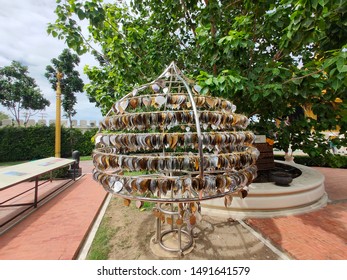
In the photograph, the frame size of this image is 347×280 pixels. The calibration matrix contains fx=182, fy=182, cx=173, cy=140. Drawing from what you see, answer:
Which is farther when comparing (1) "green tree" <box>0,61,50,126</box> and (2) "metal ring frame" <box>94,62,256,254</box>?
(1) "green tree" <box>0,61,50,126</box>

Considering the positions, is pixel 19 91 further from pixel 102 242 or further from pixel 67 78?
pixel 102 242

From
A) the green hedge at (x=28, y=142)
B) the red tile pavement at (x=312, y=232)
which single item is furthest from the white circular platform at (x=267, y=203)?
the green hedge at (x=28, y=142)

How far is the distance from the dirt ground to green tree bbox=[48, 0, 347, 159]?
3.02 m

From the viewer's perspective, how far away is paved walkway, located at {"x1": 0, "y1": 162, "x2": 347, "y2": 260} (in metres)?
3.45

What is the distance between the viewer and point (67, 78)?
2214 centimetres

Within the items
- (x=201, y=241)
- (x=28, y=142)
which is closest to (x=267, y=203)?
(x=201, y=241)

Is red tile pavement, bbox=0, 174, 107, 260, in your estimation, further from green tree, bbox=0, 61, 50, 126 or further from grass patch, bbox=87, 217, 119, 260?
green tree, bbox=0, 61, 50, 126

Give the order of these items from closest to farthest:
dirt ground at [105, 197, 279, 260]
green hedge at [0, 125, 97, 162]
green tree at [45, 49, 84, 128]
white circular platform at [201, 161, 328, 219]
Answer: dirt ground at [105, 197, 279, 260]
white circular platform at [201, 161, 328, 219]
green hedge at [0, 125, 97, 162]
green tree at [45, 49, 84, 128]

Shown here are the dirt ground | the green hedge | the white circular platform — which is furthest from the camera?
the green hedge

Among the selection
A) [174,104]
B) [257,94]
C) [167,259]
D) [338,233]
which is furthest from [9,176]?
[338,233]

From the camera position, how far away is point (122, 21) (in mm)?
6770

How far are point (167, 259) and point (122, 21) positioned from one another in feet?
25.0

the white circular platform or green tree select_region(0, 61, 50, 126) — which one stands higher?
green tree select_region(0, 61, 50, 126)

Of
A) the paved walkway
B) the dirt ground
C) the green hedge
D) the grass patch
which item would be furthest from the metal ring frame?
the green hedge
